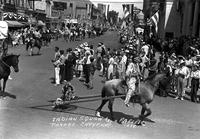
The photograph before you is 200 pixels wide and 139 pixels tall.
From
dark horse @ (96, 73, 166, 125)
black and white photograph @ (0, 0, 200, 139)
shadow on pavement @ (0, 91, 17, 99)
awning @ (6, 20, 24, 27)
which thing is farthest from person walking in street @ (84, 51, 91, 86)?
awning @ (6, 20, 24, 27)

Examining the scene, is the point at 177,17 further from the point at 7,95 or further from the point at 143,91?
the point at 143,91

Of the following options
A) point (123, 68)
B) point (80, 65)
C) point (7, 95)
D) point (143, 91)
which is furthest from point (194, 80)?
point (7, 95)

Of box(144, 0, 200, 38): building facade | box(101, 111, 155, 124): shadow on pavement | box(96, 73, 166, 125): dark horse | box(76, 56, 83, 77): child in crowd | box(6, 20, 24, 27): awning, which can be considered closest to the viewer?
box(96, 73, 166, 125): dark horse

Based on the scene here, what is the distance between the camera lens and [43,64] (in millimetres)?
26828

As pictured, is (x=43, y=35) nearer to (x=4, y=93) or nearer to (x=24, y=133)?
(x=4, y=93)

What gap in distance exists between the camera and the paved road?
11.1 metres

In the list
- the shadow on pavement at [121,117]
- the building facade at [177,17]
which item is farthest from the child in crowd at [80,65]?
the building facade at [177,17]

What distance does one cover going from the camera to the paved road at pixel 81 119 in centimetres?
1113

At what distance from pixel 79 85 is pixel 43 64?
7679 millimetres

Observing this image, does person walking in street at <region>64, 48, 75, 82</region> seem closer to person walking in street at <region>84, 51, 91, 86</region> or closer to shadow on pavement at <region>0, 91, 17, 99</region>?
person walking in street at <region>84, 51, 91, 86</region>

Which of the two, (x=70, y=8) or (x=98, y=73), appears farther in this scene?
(x=70, y=8)

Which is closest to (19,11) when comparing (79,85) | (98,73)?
(98,73)

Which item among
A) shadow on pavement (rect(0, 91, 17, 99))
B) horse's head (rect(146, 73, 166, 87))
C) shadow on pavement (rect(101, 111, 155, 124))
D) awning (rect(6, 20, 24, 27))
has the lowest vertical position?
shadow on pavement (rect(101, 111, 155, 124))

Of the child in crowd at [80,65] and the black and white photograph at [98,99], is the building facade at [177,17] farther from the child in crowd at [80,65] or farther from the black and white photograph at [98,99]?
the child in crowd at [80,65]
